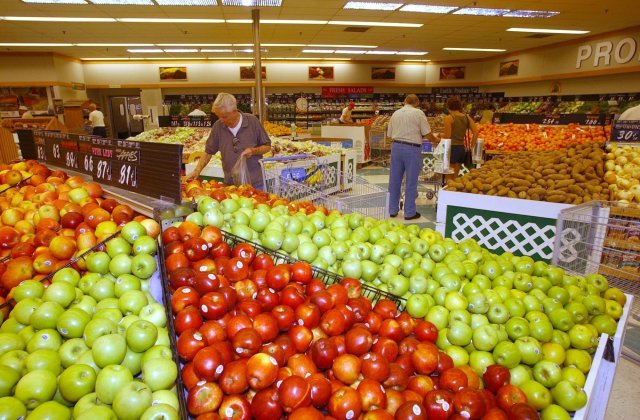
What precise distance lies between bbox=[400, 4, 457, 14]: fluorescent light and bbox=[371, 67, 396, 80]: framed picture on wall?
9726 mm

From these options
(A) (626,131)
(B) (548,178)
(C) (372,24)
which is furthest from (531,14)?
(B) (548,178)

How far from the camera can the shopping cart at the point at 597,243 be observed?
A: 267cm

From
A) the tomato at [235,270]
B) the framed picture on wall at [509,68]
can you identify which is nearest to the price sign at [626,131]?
the tomato at [235,270]

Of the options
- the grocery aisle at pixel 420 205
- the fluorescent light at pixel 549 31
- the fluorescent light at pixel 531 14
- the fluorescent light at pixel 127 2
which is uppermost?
the fluorescent light at pixel 549 31

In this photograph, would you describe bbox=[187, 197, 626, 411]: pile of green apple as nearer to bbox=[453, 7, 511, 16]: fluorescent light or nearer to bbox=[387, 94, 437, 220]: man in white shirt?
bbox=[387, 94, 437, 220]: man in white shirt

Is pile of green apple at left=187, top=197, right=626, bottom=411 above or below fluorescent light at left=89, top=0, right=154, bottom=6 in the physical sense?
below

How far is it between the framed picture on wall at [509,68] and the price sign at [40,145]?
659 inches

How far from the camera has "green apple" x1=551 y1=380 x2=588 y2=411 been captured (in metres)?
1.38

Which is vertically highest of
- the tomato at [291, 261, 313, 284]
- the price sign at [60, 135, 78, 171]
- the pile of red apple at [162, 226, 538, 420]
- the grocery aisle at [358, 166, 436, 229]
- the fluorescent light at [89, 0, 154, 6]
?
the fluorescent light at [89, 0, 154, 6]

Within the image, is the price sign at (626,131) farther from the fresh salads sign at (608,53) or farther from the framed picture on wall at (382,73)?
the framed picture on wall at (382,73)

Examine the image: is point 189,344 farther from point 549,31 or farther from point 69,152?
point 549,31

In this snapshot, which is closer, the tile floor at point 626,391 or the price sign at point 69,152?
the tile floor at point 626,391

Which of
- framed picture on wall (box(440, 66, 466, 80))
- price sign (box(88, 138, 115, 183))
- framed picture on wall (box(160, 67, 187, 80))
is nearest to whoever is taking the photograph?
price sign (box(88, 138, 115, 183))

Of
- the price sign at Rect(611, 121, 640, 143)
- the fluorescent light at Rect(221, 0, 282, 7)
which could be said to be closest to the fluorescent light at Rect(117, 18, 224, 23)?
the fluorescent light at Rect(221, 0, 282, 7)
